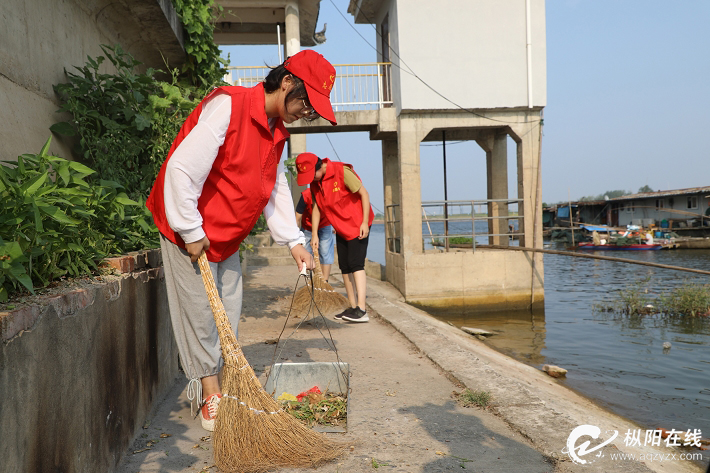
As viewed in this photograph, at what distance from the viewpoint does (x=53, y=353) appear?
1703 millimetres

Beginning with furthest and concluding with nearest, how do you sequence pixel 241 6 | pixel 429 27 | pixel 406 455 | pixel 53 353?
pixel 241 6 → pixel 429 27 → pixel 406 455 → pixel 53 353

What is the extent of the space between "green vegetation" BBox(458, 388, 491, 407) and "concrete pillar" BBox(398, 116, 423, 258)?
8.82m

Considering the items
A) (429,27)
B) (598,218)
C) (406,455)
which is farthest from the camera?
(598,218)

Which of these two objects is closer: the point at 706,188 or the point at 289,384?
the point at 289,384

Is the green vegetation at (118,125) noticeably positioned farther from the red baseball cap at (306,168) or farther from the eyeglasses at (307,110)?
the eyeglasses at (307,110)

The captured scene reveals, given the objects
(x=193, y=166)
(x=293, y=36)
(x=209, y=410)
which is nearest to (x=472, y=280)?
(x=293, y=36)

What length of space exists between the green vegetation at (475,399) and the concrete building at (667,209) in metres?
34.1

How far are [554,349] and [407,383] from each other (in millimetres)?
5867

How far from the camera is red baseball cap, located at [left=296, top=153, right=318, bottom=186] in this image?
5656 millimetres

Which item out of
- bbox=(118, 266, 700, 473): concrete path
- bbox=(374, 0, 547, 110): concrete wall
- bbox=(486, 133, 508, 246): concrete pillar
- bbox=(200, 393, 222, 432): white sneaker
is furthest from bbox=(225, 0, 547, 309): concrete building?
bbox=(200, 393, 222, 432): white sneaker

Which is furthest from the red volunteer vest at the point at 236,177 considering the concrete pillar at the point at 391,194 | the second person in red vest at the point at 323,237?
the concrete pillar at the point at 391,194

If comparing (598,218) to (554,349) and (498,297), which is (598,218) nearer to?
(498,297)

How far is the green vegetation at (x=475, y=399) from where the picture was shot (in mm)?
3127

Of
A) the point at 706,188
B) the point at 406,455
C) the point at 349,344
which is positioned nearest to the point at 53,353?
the point at 406,455
